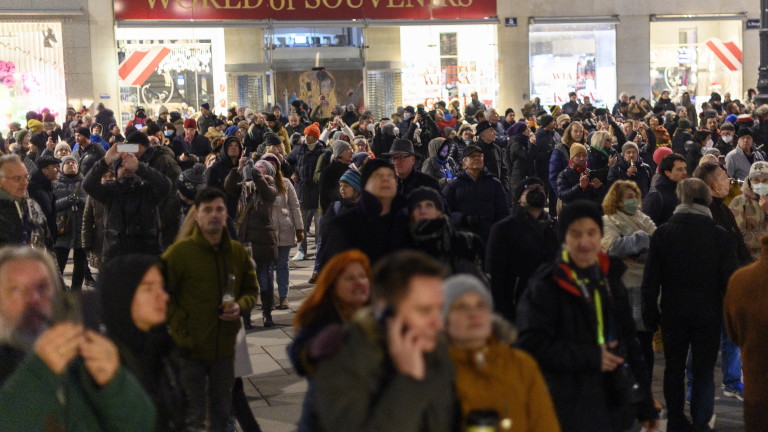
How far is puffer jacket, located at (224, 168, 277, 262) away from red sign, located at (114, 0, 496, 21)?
1830 centimetres

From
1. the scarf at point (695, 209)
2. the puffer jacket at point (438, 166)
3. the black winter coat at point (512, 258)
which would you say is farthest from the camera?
the puffer jacket at point (438, 166)

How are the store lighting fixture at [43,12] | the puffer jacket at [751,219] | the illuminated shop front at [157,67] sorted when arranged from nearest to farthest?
the puffer jacket at [751,219] → the store lighting fixture at [43,12] → the illuminated shop front at [157,67]

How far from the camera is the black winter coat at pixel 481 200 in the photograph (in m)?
9.37

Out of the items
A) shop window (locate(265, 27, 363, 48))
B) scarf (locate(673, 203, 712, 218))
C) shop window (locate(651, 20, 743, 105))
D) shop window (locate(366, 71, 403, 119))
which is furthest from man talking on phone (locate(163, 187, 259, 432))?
shop window (locate(651, 20, 743, 105))

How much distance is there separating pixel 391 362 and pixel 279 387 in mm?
5257

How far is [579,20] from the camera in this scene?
30.7m

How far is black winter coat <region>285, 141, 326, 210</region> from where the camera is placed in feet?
48.1

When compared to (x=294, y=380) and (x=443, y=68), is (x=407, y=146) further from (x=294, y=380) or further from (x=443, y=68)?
(x=443, y=68)

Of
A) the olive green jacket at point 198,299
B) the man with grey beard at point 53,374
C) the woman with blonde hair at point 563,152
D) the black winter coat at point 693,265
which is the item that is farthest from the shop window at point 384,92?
the man with grey beard at point 53,374

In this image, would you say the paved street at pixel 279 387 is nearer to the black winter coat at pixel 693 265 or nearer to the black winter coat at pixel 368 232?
the black winter coat at pixel 693 265

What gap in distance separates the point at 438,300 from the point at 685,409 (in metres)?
5.00

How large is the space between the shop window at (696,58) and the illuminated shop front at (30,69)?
16.2m

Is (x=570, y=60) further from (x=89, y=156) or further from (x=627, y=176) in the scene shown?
(x=89, y=156)

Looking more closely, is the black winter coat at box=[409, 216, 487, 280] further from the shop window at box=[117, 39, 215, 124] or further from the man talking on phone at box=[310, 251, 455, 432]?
the shop window at box=[117, 39, 215, 124]
